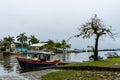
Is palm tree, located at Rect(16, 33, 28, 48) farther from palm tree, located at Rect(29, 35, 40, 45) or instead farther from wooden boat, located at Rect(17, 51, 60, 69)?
wooden boat, located at Rect(17, 51, 60, 69)

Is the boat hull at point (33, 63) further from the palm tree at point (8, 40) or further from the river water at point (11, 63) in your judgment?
the palm tree at point (8, 40)

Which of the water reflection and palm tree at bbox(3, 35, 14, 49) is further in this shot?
palm tree at bbox(3, 35, 14, 49)

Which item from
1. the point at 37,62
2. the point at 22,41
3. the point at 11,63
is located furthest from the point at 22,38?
the point at 37,62

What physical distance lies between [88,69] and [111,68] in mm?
3455

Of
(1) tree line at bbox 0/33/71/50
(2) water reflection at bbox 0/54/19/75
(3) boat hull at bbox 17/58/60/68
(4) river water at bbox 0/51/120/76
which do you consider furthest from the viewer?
(1) tree line at bbox 0/33/71/50

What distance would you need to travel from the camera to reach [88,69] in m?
38.2

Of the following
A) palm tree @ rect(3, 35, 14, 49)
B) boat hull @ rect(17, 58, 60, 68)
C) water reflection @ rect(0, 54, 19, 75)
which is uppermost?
palm tree @ rect(3, 35, 14, 49)

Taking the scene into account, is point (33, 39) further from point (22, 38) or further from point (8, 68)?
point (8, 68)

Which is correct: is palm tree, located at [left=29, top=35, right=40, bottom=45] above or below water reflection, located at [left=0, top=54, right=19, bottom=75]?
above

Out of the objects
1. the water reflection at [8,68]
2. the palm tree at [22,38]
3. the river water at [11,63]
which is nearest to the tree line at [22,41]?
the palm tree at [22,38]

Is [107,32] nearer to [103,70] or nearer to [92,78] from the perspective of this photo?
[103,70]

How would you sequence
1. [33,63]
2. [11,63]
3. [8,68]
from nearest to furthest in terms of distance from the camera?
1. [33,63]
2. [8,68]
3. [11,63]

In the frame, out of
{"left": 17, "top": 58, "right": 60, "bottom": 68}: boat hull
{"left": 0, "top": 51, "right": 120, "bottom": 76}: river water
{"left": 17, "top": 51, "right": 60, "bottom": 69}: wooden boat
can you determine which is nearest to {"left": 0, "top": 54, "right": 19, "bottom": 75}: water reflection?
{"left": 0, "top": 51, "right": 120, "bottom": 76}: river water

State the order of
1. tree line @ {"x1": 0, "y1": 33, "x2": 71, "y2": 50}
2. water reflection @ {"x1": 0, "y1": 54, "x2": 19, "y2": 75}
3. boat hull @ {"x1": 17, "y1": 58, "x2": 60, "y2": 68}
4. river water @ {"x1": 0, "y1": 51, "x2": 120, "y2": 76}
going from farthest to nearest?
tree line @ {"x1": 0, "y1": 33, "x2": 71, "y2": 50}
boat hull @ {"x1": 17, "y1": 58, "x2": 60, "y2": 68}
river water @ {"x1": 0, "y1": 51, "x2": 120, "y2": 76}
water reflection @ {"x1": 0, "y1": 54, "x2": 19, "y2": 75}
